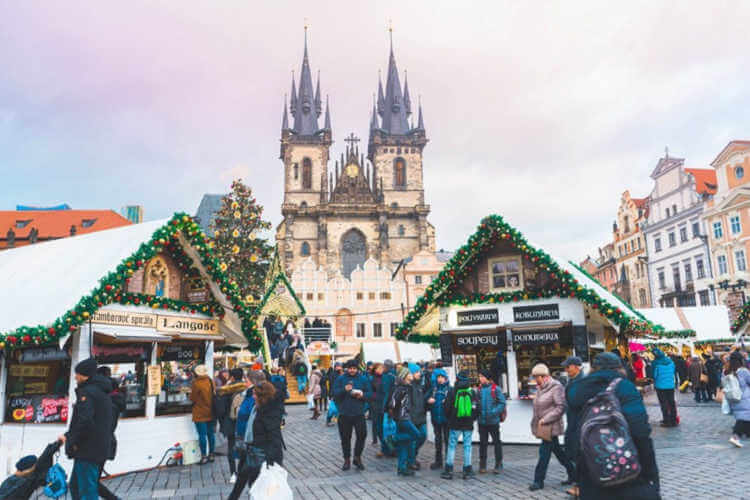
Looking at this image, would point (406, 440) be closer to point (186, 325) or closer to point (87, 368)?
point (87, 368)

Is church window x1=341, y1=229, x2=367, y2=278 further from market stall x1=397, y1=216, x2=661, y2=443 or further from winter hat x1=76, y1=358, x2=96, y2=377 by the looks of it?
winter hat x1=76, y1=358, x2=96, y2=377

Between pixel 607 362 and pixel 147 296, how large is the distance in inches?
313

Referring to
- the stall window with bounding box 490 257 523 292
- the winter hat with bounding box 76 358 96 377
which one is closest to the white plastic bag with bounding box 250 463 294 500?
the winter hat with bounding box 76 358 96 377

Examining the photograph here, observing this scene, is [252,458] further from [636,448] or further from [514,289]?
[514,289]

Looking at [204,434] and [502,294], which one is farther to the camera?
[502,294]

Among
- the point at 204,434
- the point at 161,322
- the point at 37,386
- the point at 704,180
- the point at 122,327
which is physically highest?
the point at 704,180

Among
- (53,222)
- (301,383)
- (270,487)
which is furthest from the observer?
(53,222)

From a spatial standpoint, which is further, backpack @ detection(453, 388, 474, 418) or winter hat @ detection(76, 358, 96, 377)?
backpack @ detection(453, 388, 474, 418)

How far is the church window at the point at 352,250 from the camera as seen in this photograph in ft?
217

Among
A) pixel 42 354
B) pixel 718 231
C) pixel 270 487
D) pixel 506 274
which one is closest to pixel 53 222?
pixel 42 354

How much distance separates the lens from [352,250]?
67.1 metres

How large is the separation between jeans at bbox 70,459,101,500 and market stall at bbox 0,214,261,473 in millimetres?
2787

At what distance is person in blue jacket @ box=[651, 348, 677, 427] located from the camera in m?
11.5

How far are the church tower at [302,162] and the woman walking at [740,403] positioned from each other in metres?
58.0
